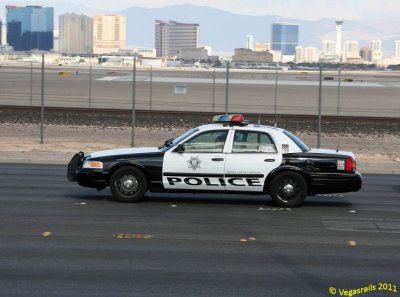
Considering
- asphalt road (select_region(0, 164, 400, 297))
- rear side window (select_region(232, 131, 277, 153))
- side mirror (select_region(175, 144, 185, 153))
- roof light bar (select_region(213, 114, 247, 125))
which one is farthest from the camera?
roof light bar (select_region(213, 114, 247, 125))

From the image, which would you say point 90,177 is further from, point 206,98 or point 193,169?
point 206,98

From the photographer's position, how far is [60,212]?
14633 mm

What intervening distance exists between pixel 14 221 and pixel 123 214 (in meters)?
1.84

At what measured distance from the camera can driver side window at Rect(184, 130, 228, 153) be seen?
15859 millimetres

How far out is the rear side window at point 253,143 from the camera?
15945 millimetres

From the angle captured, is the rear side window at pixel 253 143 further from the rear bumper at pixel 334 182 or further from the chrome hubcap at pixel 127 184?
the chrome hubcap at pixel 127 184

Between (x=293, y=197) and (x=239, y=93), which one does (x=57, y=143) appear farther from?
(x=239, y=93)

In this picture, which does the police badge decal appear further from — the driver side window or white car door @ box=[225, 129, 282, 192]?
white car door @ box=[225, 129, 282, 192]

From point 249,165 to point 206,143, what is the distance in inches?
34.5

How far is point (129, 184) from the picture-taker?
51.8 ft

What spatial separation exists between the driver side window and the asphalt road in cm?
101

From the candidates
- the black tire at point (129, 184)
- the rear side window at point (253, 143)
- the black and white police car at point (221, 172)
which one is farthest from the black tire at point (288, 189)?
the black tire at point (129, 184)

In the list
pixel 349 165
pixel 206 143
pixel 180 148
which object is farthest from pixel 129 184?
pixel 349 165

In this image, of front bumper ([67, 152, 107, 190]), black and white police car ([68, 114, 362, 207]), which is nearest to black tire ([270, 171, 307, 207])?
black and white police car ([68, 114, 362, 207])
